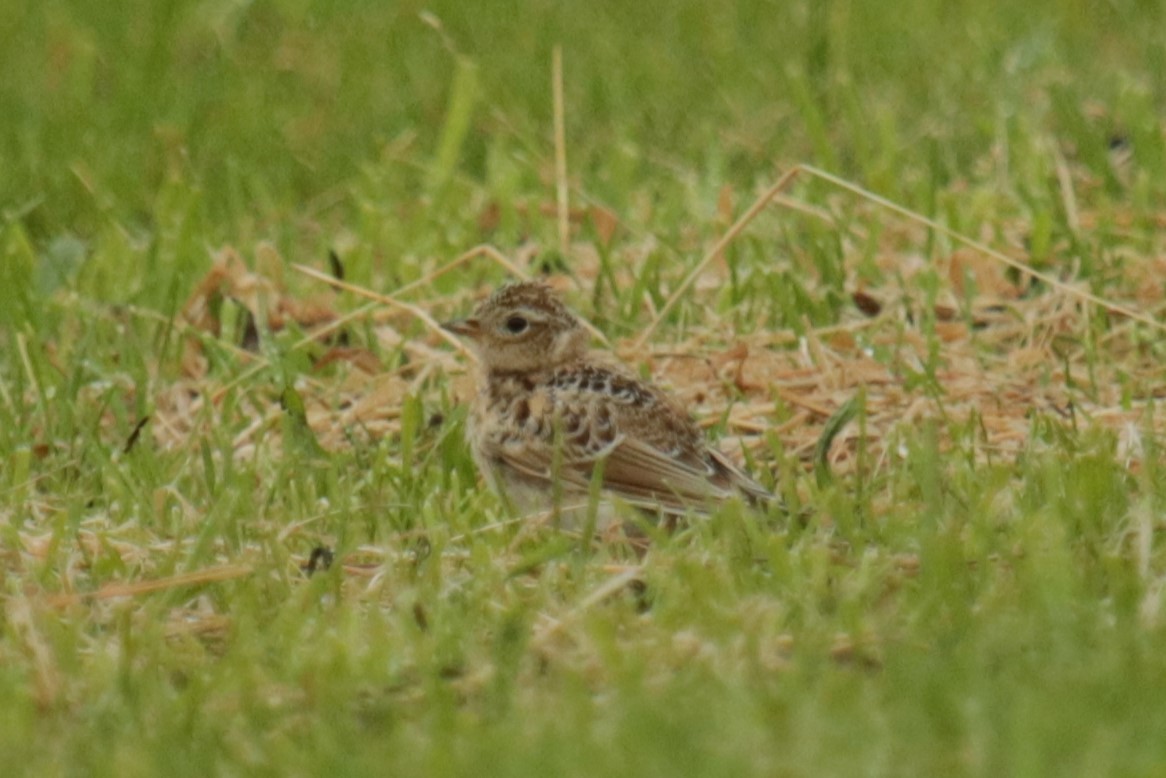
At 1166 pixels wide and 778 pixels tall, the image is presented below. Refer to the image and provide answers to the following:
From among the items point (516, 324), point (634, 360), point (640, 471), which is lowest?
point (634, 360)

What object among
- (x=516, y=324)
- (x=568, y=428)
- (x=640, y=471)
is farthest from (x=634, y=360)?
(x=640, y=471)

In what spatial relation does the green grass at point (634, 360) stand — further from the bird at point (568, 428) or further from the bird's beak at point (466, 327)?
the bird's beak at point (466, 327)

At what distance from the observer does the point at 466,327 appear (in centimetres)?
738

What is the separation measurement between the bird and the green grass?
18 centimetres

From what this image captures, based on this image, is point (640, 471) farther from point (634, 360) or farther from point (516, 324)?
point (634, 360)

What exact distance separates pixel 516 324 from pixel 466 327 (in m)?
0.16

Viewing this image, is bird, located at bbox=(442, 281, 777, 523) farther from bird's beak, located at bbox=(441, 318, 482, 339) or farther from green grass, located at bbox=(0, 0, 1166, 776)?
green grass, located at bbox=(0, 0, 1166, 776)

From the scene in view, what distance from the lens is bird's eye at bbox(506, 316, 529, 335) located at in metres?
7.34

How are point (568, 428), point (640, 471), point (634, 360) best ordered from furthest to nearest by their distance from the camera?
point (634, 360)
point (568, 428)
point (640, 471)

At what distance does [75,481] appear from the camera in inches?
282

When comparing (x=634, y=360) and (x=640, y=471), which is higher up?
(x=640, y=471)

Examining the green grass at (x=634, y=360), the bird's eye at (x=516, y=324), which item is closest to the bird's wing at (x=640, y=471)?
the green grass at (x=634, y=360)

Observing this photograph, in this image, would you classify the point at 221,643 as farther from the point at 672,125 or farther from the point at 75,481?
the point at 672,125

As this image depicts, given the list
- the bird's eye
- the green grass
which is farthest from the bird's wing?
the bird's eye
